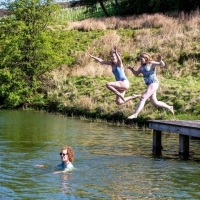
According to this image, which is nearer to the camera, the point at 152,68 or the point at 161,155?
the point at 152,68

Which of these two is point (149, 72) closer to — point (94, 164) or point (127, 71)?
point (94, 164)

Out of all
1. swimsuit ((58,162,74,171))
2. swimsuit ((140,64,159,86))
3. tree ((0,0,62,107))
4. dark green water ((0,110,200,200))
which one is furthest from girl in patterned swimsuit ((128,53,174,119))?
tree ((0,0,62,107))

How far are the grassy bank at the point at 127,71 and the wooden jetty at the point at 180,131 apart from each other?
15.8 ft

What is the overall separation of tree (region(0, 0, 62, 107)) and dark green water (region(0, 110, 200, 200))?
40.8 ft

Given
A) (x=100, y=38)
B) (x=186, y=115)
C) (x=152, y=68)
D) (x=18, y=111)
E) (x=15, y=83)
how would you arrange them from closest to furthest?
(x=152, y=68) → (x=186, y=115) → (x=18, y=111) → (x=15, y=83) → (x=100, y=38)

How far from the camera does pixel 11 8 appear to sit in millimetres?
46188

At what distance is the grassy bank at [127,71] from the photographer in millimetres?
33125

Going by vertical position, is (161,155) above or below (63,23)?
below

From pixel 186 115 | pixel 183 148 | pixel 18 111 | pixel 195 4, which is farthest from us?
pixel 195 4

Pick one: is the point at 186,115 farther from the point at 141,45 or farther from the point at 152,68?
the point at 141,45

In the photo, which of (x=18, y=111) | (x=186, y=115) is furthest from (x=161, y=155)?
(x=18, y=111)

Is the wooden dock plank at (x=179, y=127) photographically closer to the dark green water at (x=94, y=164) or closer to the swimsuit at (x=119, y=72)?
the dark green water at (x=94, y=164)

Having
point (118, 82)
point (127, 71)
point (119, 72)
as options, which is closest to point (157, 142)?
point (118, 82)

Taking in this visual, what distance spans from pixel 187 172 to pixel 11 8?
93.6 ft
